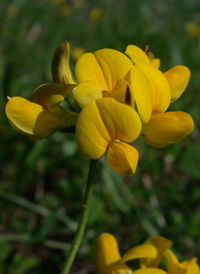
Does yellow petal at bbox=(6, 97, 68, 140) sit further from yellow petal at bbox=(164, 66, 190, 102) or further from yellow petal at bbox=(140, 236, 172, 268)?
yellow petal at bbox=(140, 236, 172, 268)

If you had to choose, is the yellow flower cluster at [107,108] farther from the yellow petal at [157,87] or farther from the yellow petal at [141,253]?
the yellow petal at [141,253]

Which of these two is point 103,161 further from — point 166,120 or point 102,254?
point 166,120

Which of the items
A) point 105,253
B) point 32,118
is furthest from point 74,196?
point 32,118

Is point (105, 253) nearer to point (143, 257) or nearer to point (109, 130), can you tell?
point (143, 257)

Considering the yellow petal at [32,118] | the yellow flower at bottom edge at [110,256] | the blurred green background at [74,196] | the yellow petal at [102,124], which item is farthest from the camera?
the blurred green background at [74,196]

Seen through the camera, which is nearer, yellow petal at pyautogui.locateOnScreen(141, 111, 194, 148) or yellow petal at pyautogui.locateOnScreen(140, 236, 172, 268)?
yellow petal at pyautogui.locateOnScreen(141, 111, 194, 148)

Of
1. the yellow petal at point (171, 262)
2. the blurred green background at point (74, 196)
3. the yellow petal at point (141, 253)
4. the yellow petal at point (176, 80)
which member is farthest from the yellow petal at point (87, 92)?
the blurred green background at point (74, 196)

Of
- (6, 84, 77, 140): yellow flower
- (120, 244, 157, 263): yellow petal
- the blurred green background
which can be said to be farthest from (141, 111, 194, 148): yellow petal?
the blurred green background
